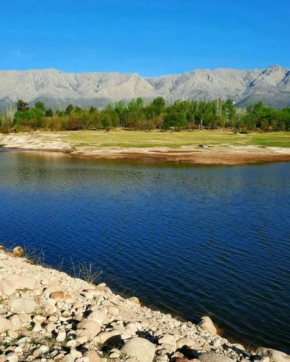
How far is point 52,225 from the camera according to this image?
38406 millimetres

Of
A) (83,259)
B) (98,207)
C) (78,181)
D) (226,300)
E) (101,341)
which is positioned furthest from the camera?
(78,181)

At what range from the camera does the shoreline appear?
102m

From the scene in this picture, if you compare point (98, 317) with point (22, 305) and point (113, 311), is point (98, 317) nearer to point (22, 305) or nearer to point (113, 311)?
point (113, 311)

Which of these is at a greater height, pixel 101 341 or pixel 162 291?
pixel 101 341

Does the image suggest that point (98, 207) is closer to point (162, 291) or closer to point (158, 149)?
point (162, 291)

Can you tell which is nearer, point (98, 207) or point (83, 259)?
point (83, 259)

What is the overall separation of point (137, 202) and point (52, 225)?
45.2 feet

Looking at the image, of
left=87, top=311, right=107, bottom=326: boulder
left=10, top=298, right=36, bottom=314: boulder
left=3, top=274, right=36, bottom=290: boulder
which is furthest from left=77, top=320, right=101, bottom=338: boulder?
left=3, top=274, right=36, bottom=290: boulder

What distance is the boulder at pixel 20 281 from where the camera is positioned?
18.5 metres

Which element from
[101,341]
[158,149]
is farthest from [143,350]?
[158,149]

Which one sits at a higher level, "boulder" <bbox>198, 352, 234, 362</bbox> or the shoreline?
the shoreline

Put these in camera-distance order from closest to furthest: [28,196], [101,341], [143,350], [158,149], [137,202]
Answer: [143,350] → [101,341] → [137,202] → [28,196] → [158,149]

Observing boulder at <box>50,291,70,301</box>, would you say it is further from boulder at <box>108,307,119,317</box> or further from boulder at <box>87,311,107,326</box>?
boulder at <box>87,311,107,326</box>

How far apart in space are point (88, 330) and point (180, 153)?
330 feet
